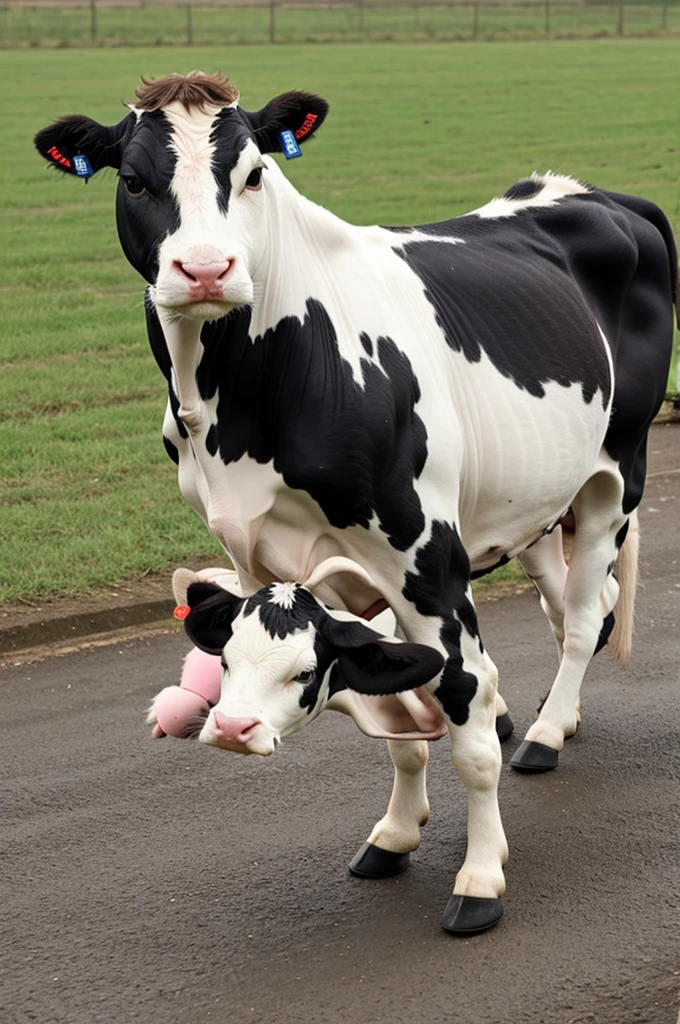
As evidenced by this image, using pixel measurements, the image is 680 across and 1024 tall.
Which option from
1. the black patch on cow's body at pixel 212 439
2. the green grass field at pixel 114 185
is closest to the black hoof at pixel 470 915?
the black patch on cow's body at pixel 212 439

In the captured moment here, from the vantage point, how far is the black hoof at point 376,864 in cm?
521

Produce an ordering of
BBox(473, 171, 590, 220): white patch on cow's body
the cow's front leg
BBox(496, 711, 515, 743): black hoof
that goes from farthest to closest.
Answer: BBox(496, 711, 515, 743): black hoof < BBox(473, 171, 590, 220): white patch on cow's body < the cow's front leg

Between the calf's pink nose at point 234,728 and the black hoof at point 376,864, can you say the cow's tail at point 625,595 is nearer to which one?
the black hoof at point 376,864

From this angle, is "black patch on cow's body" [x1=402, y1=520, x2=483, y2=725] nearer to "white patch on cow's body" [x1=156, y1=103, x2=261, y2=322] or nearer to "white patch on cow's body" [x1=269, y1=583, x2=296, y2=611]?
"white patch on cow's body" [x1=269, y1=583, x2=296, y2=611]

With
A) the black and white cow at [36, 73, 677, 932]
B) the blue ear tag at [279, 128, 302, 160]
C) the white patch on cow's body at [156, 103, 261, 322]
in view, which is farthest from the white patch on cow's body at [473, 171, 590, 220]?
the white patch on cow's body at [156, 103, 261, 322]

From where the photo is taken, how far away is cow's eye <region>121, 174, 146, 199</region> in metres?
4.00

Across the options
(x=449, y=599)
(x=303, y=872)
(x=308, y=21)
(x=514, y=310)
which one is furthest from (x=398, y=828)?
(x=308, y=21)

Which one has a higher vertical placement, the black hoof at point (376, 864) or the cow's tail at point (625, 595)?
the cow's tail at point (625, 595)

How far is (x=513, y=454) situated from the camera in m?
4.97

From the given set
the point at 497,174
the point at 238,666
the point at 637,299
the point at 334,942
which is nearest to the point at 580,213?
the point at 637,299

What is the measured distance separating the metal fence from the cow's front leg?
133ft

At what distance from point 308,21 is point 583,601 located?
53.1 meters

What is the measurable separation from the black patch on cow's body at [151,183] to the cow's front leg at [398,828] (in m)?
2.02

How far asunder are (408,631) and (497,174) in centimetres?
1752
